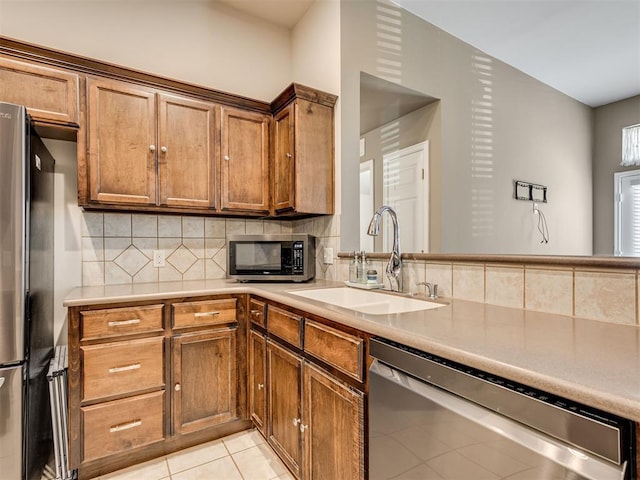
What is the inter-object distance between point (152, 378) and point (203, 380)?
0.83 feet

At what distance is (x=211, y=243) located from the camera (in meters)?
2.46

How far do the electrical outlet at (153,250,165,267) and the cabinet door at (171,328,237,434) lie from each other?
2.35ft

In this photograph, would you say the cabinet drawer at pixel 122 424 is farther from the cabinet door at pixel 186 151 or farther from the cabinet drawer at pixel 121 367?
the cabinet door at pixel 186 151

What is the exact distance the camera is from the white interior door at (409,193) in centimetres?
280

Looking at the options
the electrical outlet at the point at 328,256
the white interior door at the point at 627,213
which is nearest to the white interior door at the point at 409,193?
the electrical outlet at the point at 328,256

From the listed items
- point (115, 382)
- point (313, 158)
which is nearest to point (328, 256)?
point (313, 158)

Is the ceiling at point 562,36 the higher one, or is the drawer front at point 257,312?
the ceiling at point 562,36

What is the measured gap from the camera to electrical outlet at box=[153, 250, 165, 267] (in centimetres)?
226

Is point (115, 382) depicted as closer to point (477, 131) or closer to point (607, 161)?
point (607, 161)

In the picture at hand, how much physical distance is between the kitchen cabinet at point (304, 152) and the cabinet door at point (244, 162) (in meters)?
0.10

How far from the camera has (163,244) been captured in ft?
7.52

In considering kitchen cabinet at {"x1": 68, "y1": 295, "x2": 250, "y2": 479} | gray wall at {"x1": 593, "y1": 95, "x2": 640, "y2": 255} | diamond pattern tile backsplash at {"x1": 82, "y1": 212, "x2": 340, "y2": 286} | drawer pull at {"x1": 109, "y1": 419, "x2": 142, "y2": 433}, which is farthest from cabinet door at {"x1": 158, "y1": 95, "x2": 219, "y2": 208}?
gray wall at {"x1": 593, "y1": 95, "x2": 640, "y2": 255}

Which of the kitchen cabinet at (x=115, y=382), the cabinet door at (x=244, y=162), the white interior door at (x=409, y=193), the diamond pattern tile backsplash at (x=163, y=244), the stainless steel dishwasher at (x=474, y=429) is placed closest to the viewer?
the stainless steel dishwasher at (x=474, y=429)

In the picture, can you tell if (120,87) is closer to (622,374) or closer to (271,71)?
(271,71)
